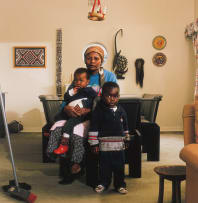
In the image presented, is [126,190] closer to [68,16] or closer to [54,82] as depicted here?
[54,82]

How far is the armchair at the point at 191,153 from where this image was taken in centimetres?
155

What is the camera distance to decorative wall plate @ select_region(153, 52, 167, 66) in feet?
19.0

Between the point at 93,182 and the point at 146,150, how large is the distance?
117 cm

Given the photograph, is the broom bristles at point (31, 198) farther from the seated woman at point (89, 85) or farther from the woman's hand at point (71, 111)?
the woman's hand at point (71, 111)

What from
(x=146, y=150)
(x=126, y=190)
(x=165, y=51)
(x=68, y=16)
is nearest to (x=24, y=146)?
(x=146, y=150)

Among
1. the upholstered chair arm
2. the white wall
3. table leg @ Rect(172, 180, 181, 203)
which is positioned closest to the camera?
the upholstered chair arm

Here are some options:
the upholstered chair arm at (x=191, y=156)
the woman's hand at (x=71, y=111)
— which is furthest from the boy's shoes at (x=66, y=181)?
the upholstered chair arm at (x=191, y=156)

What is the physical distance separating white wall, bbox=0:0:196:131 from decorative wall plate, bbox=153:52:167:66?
8 centimetres

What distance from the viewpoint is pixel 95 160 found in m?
2.47

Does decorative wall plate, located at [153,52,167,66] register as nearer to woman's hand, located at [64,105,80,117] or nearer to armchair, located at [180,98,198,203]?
woman's hand, located at [64,105,80,117]

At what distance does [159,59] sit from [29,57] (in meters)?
2.75

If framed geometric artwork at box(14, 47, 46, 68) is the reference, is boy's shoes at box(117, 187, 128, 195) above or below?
below

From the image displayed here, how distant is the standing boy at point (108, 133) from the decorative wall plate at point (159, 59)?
3.71m

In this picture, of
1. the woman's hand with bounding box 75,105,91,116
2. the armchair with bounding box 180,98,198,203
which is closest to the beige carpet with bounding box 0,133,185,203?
the armchair with bounding box 180,98,198,203
